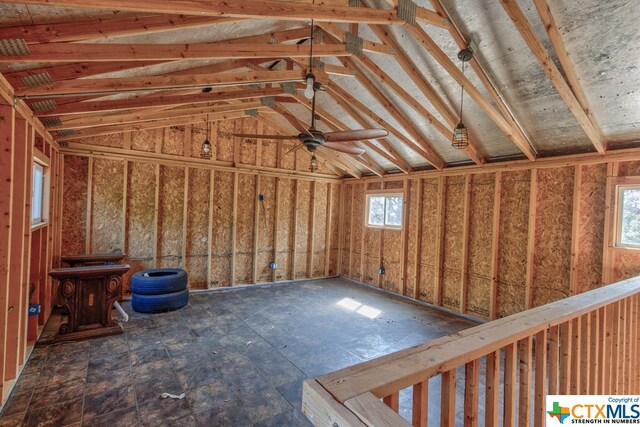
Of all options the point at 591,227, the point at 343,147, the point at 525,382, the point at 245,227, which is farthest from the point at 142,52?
the point at 591,227

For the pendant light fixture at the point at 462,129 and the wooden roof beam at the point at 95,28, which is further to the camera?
the pendant light fixture at the point at 462,129

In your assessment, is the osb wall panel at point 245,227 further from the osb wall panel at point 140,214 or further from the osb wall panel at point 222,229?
the osb wall panel at point 140,214

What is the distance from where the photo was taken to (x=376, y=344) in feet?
14.1

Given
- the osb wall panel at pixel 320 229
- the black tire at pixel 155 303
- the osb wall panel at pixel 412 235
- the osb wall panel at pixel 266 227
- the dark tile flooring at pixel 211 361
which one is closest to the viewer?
the dark tile flooring at pixel 211 361

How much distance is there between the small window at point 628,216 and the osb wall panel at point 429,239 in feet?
9.00

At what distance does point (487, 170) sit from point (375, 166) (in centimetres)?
264

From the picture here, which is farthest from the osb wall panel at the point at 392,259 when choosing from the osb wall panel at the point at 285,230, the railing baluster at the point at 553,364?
the railing baluster at the point at 553,364

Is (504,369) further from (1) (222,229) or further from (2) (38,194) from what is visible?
(1) (222,229)

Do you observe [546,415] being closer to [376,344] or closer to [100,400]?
[376,344]

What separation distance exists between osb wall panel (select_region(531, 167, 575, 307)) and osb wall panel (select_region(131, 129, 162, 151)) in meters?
7.24

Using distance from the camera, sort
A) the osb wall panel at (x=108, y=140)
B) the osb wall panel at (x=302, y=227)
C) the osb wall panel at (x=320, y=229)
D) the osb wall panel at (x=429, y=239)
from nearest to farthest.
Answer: the osb wall panel at (x=108, y=140) → the osb wall panel at (x=429, y=239) → the osb wall panel at (x=302, y=227) → the osb wall panel at (x=320, y=229)

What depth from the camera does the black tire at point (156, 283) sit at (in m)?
5.15

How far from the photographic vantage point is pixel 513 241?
5.09 m

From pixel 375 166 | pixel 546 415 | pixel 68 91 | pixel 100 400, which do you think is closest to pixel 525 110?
pixel 375 166
